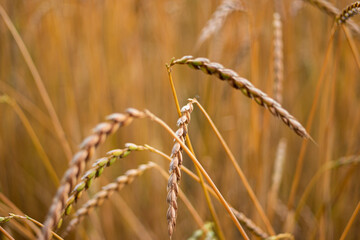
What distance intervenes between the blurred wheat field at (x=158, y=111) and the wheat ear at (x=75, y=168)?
0.67 m

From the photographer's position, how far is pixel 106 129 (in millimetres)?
292

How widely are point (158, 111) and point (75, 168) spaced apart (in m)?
A: 1.22

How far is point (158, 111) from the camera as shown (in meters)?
1.47

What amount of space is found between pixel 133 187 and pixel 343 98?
95 cm

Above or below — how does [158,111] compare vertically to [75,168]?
above

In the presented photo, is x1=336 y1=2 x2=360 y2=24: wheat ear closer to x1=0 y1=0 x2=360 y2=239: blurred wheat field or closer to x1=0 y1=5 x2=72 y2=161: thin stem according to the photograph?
x1=0 y1=0 x2=360 y2=239: blurred wheat field

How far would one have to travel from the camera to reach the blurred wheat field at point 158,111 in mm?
1070

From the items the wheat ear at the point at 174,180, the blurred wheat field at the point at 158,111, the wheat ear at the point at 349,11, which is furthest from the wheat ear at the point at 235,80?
the blurred wheat field at the point at 158,111

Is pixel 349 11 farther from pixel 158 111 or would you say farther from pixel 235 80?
pixel 158 111

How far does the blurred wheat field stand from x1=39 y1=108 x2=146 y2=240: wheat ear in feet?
2.21

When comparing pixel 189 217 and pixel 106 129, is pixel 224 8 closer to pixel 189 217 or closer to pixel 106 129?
pixel 106 129

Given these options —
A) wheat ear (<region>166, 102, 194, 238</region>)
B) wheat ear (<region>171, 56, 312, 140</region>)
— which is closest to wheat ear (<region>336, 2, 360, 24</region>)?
wheat ear (<region>171, 56, 312, 140</region>)

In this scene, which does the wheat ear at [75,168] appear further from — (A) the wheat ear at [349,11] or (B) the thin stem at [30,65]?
(B) the thin stem at [30,65]

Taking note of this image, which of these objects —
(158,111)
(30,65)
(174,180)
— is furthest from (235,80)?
(158,111)
